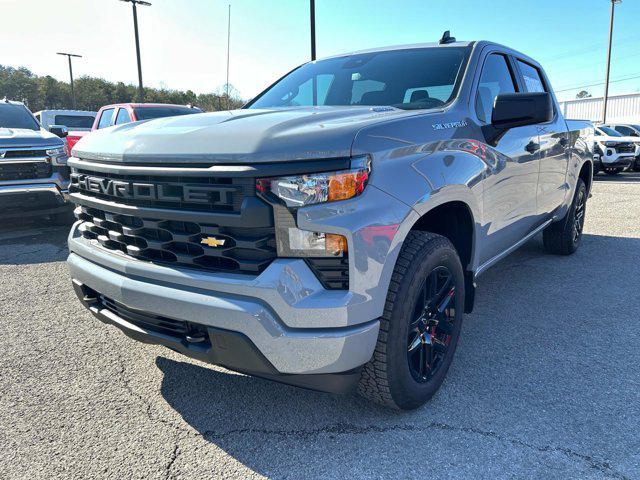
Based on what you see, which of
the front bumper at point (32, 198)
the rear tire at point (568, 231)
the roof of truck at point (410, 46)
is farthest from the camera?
the front bumper at point (32, 198)

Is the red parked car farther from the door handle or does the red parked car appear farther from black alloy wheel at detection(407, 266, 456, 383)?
black alloy wheel at detection(407, 266, 456, 383)

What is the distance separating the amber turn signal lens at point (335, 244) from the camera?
181 centimetres

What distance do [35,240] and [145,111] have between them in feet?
14.3

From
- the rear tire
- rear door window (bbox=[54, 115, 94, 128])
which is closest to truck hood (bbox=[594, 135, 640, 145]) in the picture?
the rear tire

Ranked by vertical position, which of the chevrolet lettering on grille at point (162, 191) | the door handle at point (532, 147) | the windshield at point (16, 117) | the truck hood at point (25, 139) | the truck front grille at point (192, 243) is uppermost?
the windshield at point (16, 117)

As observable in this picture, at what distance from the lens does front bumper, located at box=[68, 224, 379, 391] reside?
180 cm

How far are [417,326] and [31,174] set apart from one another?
5770mm

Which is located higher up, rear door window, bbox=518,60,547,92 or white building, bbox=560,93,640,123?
white building, bbox=560,93,640,123

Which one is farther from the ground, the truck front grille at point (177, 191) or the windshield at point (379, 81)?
the windshield at point (379, 81)

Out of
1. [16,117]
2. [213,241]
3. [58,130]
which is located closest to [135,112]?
[16,117]

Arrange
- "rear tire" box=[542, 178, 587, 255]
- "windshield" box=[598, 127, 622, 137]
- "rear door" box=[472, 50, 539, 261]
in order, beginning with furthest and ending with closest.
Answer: "windshield" box=[598, 127, 622, 137] < "rear tire" box=[542, 178, 587, 255] < "rear door" box=[472, 50, 539, 261]

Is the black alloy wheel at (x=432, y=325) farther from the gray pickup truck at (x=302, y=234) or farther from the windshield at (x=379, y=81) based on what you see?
the windshield at (x=379, y=81)

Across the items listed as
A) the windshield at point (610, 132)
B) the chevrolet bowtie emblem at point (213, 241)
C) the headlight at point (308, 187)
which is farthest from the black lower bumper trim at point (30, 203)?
the windshield at point (610, 132)

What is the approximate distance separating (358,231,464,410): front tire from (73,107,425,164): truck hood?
60cm
